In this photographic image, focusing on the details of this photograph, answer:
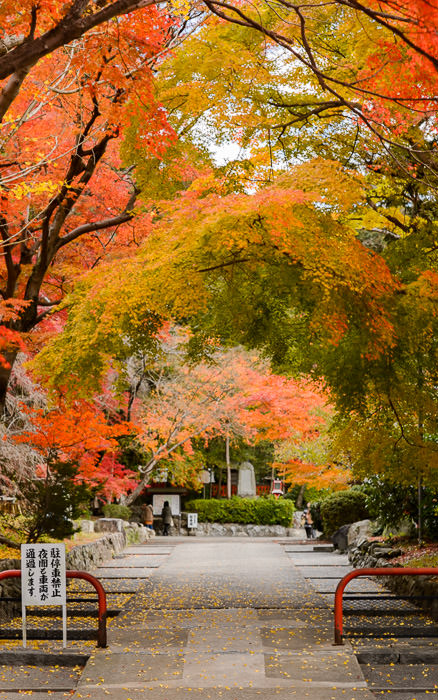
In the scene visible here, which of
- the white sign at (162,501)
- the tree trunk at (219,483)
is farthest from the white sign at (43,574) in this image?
the tree trunk at (219,483)

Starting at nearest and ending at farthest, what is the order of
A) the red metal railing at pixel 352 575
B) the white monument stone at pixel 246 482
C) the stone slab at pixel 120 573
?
1. the red metal railing at pixel 352 575
2. the stone slab at pixel 120 573
3. the white monument stone at pixel 246 482

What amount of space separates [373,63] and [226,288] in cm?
412

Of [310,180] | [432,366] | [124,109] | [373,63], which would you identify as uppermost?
[124,109]

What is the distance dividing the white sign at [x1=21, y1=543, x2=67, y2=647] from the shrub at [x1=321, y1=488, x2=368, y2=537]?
14.1m

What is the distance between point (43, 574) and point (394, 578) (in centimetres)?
674

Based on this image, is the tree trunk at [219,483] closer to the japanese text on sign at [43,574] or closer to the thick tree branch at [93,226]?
the thick tree branch at [93,226]

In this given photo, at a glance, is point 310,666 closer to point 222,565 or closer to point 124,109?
point 124,109

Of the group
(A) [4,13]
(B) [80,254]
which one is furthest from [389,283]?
(B) [80,254]

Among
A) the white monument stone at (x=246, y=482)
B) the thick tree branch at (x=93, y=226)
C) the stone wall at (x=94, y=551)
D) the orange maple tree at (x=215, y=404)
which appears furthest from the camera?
the white monument stone at (x=246, y=482)

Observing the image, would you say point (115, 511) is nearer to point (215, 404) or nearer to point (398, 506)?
point (215, 404)

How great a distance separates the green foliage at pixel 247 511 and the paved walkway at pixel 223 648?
60.6ft

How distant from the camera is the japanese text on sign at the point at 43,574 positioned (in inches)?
283

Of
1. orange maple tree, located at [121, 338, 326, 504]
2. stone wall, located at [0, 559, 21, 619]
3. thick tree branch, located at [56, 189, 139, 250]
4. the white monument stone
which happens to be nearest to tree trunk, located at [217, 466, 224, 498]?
the white monument stone

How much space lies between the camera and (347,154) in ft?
35.6
